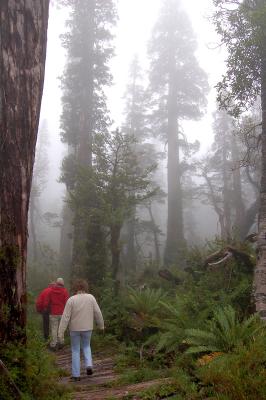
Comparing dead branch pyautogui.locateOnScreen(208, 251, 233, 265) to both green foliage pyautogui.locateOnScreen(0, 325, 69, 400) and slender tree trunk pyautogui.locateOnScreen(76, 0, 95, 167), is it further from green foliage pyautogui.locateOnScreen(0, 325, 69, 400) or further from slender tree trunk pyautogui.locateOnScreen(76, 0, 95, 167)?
slender tree trunk pyautogui.locateOnScreen(76, 0, 95, 167)

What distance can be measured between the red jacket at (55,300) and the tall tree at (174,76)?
44.6ft

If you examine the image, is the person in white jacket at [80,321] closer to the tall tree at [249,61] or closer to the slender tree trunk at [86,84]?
the tall tree at [249,61]

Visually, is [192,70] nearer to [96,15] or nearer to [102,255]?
[96,15]

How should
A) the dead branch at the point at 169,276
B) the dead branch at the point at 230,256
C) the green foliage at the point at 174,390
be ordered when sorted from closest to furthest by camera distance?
the green foliage at the point at 174,390
the dead branch at the point at 230,256
the dead branch at the point at 169,276

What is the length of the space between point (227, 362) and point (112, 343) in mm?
5459

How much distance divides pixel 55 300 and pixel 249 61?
7.92 meters

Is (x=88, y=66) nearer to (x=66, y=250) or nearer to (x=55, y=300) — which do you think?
(x=66, y=250)

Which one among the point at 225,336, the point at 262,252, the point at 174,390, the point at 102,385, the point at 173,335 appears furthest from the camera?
the point at 262,252

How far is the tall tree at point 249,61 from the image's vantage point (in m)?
8.88

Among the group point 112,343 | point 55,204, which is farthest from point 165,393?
point 55,204

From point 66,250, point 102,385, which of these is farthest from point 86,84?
point 102,385

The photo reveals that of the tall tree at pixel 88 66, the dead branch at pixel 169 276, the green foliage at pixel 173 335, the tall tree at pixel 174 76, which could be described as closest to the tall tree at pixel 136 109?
the tall tree at pixel 174 76

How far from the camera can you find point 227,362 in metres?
5.41

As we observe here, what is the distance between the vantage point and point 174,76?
25.8 m
